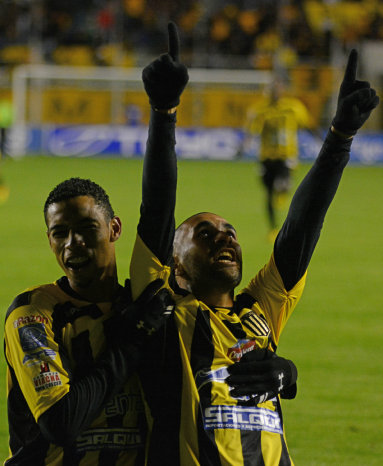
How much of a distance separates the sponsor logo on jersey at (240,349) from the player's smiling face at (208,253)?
0.23m

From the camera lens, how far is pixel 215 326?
10.9ft

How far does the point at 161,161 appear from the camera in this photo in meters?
3.17

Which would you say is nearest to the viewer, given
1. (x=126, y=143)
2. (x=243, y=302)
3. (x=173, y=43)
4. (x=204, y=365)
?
(x=173, y=43)

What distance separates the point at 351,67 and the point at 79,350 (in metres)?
1.42

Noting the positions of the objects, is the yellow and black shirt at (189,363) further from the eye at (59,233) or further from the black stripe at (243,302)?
the eye at (59,233)

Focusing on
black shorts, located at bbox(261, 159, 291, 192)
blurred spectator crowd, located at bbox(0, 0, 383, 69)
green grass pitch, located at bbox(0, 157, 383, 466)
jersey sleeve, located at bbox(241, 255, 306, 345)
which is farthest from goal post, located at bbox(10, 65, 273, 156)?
jersey sleeve, located at bbox(241, 255, 306, 345)

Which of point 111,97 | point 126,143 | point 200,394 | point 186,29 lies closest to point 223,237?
point 200,394

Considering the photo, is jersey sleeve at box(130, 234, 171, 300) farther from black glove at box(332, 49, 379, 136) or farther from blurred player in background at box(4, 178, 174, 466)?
black glove at box(332, 49, 379, 136)

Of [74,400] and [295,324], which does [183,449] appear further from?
[295,324]

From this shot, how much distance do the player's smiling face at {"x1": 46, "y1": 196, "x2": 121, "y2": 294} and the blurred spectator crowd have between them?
29.7 m

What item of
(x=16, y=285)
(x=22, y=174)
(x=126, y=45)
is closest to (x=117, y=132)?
(x=126, y=45)

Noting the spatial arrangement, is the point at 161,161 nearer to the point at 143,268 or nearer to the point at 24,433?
the point at 143,268

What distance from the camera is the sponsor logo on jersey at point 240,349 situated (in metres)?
3.27

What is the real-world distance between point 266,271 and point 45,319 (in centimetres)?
92
